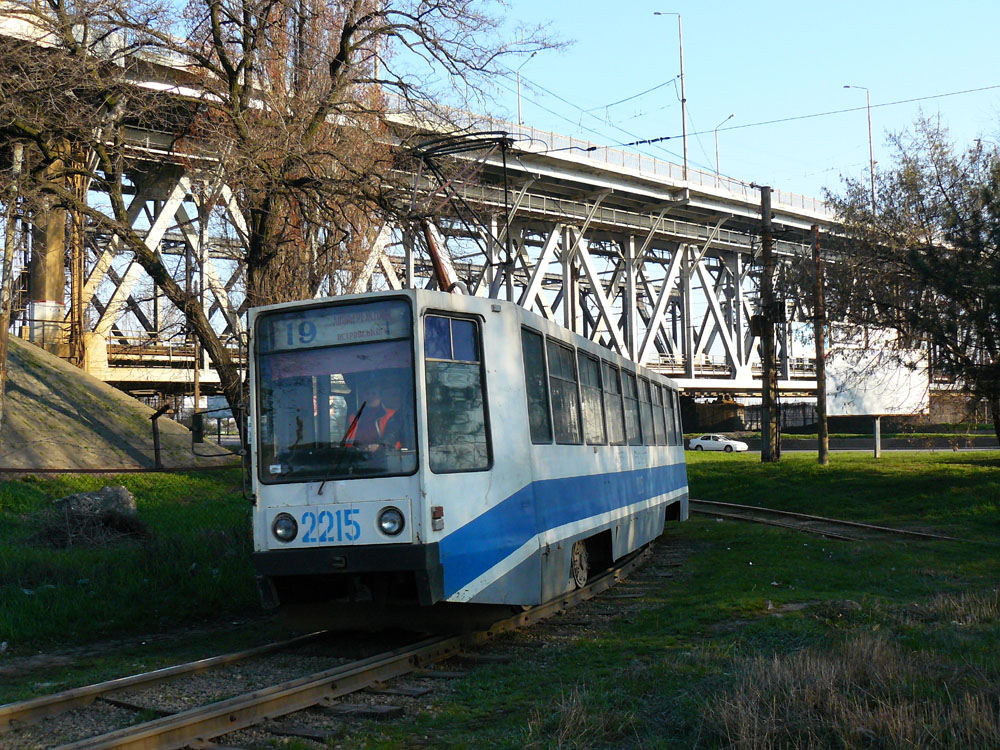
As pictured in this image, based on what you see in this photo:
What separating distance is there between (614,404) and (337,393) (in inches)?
213

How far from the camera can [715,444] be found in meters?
53.8

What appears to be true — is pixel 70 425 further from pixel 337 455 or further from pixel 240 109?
pixel 337 455

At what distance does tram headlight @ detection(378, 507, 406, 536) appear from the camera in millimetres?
8047

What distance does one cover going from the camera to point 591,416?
11680mm

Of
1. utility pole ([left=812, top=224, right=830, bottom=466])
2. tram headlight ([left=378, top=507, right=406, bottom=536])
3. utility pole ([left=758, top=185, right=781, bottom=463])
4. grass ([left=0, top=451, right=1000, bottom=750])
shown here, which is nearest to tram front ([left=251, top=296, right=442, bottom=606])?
tram headlight ([left=378, top=507, right=406, bottom=536])

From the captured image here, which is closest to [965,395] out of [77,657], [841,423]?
[77,657]

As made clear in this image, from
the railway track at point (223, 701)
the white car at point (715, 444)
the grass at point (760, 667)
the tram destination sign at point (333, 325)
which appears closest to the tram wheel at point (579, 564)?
the grass at point (760, 667)

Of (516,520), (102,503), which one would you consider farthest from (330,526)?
(102,503)

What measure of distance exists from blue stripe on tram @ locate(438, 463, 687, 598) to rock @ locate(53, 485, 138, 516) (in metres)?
6.81

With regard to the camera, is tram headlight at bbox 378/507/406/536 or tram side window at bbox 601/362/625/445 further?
tram side window at bbox 601/362/625/445

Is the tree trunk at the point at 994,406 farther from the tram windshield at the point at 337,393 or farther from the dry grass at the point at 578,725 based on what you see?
the dry grass at the point at 578,725

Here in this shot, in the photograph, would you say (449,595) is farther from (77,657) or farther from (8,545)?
(8,545)

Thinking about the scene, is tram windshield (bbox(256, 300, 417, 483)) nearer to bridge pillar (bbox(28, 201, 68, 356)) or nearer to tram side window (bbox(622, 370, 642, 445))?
tram side window (bbox(622, 370, 642, 445))

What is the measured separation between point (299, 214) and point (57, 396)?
34.6 feet
